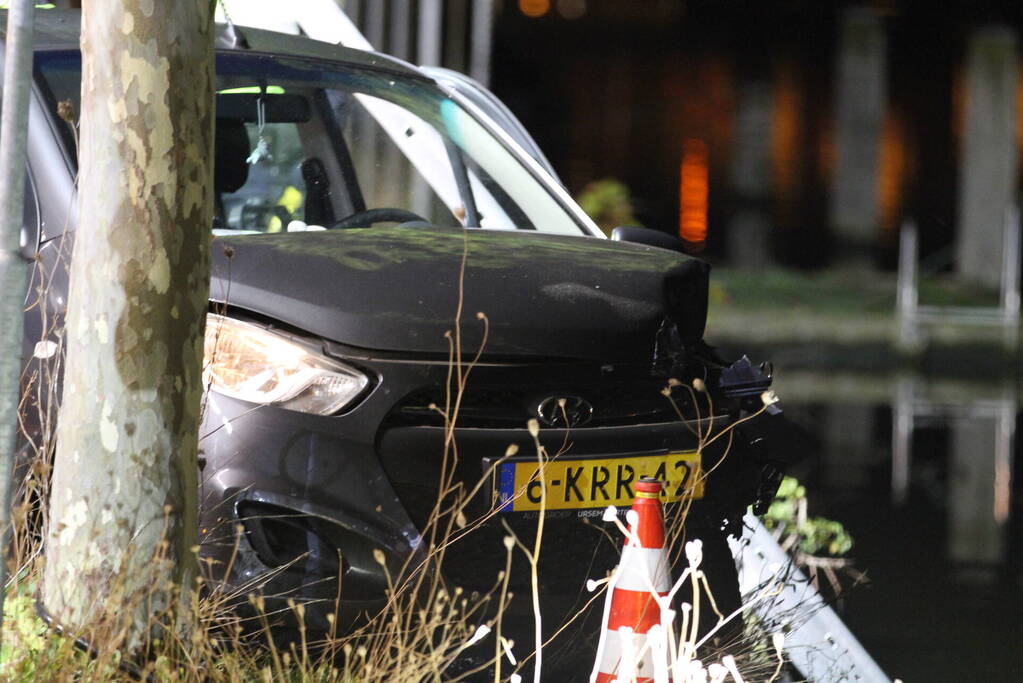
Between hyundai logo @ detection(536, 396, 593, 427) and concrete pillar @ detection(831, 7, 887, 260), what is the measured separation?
45.3 feet

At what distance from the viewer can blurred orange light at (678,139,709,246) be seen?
664 inches

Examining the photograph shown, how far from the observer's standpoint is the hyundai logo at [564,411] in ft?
12.0

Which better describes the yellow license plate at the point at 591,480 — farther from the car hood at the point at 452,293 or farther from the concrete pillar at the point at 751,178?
the concrete pillar at the point at 751,178

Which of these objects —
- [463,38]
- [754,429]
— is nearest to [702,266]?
[754,429]

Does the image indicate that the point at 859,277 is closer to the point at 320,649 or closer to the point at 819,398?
the point at 819,398

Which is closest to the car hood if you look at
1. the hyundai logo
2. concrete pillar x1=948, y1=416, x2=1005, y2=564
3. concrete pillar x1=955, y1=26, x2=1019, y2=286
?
the hyundai logo

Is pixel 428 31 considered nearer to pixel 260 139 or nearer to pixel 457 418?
pixel 260 139

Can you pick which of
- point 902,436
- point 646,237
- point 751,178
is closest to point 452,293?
point 646,237

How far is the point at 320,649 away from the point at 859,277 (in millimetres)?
13470

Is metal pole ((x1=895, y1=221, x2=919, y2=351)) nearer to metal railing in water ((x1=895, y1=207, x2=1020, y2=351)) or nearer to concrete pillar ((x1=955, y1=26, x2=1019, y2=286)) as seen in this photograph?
metal railing in water ((x1=895, y1=207, x2=1020, y2=351))

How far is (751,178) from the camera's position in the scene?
17.2 m

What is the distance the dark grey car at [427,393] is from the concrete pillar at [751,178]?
12.4 m

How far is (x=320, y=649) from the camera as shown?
357 cm

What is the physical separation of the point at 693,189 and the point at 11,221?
14.6 m
